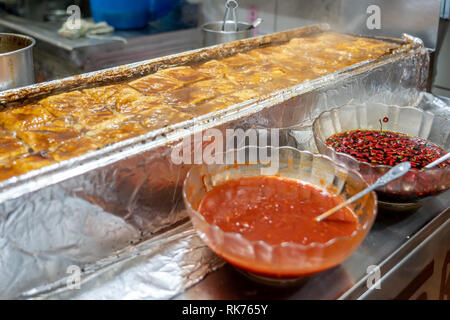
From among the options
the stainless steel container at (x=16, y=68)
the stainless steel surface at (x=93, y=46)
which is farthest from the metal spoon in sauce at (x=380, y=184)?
the stainless steel surface at (x=93, y=46)

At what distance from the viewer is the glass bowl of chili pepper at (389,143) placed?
120 centimetres

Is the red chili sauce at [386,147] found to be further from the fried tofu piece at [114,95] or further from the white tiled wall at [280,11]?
the white tiled wall at [280,11]

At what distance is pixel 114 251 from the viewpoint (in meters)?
1.15

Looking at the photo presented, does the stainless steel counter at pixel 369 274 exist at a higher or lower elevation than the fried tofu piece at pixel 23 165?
lower

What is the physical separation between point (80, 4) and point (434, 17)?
295 cm

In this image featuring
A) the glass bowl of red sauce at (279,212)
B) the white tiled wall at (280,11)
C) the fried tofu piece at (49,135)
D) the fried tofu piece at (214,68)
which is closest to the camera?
the glass bowl of red sauce at (279,212)

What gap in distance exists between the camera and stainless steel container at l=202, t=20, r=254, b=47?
244 centimetres

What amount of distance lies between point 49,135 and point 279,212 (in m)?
0.66

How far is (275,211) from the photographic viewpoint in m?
1.08

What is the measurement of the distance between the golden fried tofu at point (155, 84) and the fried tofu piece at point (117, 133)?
0.93 feet

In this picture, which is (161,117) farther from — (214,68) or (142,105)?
(214,68)

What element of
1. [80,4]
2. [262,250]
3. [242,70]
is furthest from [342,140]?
[80,4]
